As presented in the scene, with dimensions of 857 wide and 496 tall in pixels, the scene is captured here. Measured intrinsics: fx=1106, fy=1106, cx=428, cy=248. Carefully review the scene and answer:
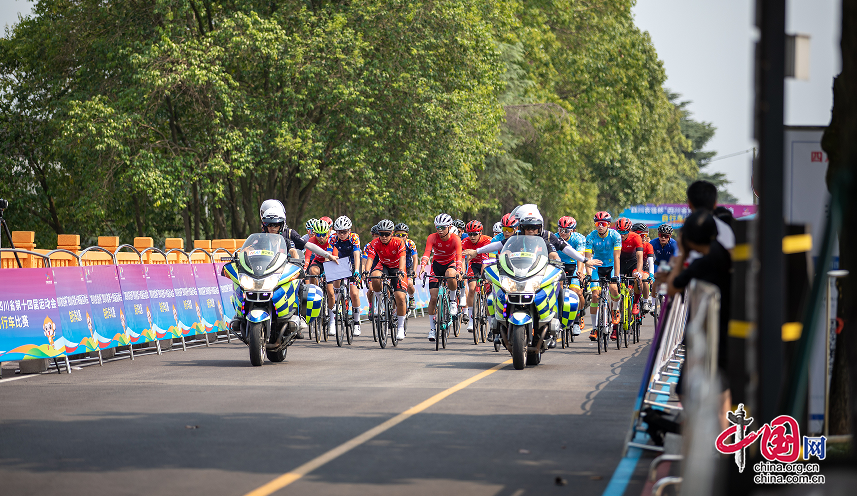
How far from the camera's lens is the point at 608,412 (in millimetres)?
9727

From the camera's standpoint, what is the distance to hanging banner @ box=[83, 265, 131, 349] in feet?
46.9

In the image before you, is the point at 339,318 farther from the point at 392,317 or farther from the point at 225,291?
the point at 225,291

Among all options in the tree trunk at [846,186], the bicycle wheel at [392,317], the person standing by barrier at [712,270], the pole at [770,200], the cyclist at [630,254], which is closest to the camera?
the tree trunk at [846,186]

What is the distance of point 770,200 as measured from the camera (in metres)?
4.65

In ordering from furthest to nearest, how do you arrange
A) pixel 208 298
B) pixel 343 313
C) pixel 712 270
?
pixel 343 313
pixel 208 298
pixel 712 270

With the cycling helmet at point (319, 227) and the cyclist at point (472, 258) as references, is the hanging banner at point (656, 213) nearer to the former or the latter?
the cyclist at point (472, 258)

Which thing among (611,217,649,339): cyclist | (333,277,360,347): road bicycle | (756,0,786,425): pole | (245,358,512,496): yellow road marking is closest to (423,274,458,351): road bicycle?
(333,277,360,347): road bicycle

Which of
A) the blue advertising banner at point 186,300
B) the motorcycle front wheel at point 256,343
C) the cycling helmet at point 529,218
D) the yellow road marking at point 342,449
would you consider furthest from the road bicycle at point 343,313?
the yellow road marking at point 342,449

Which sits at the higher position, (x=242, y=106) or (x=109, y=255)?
(x=242, y=106)

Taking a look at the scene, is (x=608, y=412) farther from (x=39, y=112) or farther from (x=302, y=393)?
(x=39, y=112)

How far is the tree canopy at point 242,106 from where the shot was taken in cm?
3181

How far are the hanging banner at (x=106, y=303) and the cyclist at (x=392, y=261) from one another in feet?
14.9

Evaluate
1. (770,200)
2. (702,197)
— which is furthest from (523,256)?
(770,200)

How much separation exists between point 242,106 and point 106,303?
60.9 feet
